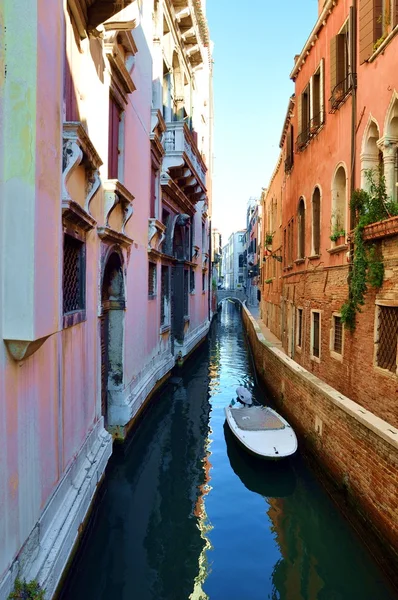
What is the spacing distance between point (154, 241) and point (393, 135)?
5.65m

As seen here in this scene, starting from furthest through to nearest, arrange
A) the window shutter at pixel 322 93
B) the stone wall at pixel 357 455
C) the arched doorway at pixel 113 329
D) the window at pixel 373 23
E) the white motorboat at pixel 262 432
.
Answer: the window shutter at pixel 322 93 → the arched doorway at pixel 113 329 → the white motorboat at pixel 262 432 → the window at pixel 373 23 → the stone wall at pixel 357 455

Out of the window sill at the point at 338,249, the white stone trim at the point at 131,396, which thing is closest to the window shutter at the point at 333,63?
the window sill at the point at 338,249

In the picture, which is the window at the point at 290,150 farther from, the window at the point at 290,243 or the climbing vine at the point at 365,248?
the climbing vine at the point at 365,248

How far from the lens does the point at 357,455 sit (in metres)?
5.52

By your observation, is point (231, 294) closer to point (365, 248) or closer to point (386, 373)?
point (365, 248)

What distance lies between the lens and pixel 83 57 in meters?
5.47

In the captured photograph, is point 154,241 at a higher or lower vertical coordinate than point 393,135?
lower

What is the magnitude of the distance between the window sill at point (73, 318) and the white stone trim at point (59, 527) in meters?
1.44

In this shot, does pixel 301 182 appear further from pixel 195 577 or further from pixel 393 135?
pixel 195 577

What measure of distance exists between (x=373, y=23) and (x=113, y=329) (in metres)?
6.22

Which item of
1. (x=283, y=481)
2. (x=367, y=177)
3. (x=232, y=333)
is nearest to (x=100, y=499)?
(x=283, y=481)

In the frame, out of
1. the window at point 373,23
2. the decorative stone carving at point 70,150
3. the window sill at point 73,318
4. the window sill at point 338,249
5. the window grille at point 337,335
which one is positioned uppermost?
the window at point 373,23

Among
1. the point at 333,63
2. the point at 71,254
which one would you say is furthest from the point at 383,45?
the point at 71,254

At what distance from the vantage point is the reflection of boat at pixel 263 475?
22.7ft
